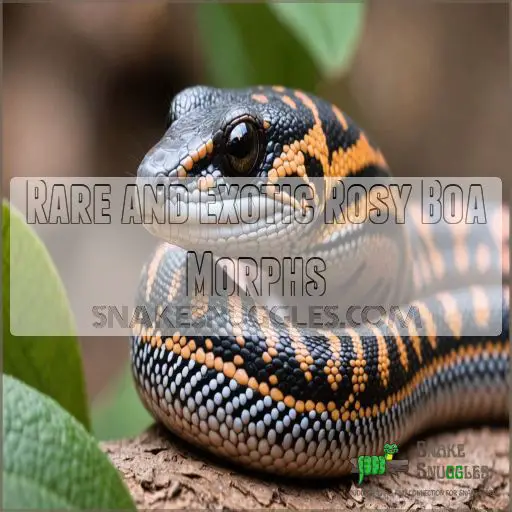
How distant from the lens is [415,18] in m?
4.18

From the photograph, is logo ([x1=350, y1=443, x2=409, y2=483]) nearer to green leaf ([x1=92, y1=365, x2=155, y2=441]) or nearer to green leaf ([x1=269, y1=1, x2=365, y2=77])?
green leaf ([x1=92, y1=365, x2=155, y2=441])

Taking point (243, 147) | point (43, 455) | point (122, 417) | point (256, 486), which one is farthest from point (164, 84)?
point (43, 455)

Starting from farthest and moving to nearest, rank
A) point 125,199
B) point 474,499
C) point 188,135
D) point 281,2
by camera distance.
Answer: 1. point 281,2
2. point 125,199
3. point 474,499
4. point 188,135

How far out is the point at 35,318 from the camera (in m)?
1.47

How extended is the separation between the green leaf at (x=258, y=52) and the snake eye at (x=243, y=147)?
55.0 inches

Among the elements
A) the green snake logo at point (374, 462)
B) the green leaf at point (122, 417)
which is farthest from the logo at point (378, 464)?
the green leaf at point (122, 417)

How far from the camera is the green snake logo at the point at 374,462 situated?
1369 millimetres

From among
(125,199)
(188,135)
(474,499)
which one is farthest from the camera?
(125,199)

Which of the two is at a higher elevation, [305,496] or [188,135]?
[188,135]

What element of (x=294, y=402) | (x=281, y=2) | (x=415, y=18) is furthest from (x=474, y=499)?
(x=415, y=18)

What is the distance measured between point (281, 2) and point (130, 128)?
2.25 meters

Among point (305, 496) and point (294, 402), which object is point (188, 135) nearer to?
point (294, 402)

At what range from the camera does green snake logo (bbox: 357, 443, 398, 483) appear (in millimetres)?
1369
